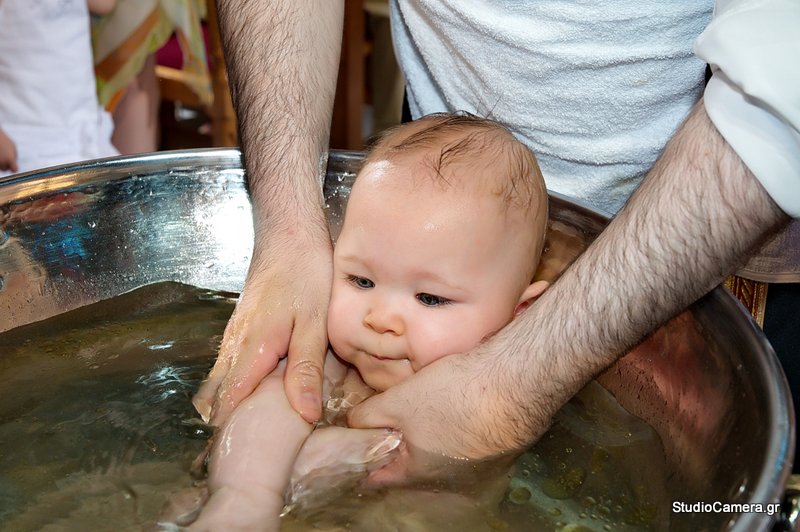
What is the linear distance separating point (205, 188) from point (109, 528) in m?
0.45

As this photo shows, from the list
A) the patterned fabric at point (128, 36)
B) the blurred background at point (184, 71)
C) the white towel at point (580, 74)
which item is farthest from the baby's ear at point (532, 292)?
the patterned fabric at point (128, 36)

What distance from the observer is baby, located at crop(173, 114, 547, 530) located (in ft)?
2.69

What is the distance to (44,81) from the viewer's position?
5.94 ft

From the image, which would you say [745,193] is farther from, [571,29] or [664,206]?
[571,29]

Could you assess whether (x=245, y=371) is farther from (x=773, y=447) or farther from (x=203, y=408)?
(x=773, y=447)

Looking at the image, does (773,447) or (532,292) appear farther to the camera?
(532,292)

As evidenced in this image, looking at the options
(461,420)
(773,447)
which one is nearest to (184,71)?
(461,420)

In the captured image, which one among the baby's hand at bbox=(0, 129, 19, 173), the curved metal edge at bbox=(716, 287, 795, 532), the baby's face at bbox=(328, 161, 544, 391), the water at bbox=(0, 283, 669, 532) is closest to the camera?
the curved metal edge at bbox=(716, 287, 795, 532)

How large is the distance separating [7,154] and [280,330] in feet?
3.52

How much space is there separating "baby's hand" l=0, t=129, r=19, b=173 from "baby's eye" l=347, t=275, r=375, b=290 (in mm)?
1079

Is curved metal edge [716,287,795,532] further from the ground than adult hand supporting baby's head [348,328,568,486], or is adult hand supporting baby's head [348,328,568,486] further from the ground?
curved metal edge [716,287,795,532]

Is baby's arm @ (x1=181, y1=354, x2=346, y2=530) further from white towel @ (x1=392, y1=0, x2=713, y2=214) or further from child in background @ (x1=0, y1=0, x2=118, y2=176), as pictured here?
child in background @ (x1=0, y1=0, x2=118, y2=176)

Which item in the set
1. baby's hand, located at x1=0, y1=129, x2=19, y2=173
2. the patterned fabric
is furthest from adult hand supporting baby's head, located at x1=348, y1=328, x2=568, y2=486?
the patterned fabric

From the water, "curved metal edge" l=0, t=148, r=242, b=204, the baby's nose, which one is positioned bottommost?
the water
